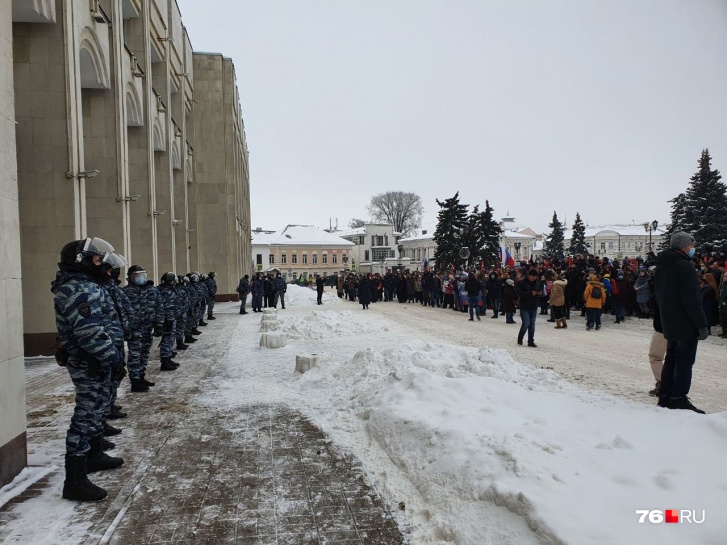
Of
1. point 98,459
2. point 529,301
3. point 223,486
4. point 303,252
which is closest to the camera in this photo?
Result: point 223,486

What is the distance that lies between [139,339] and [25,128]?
6.70 m

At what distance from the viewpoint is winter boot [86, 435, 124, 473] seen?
4941 mm

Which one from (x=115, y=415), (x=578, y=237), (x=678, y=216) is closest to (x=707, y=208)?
→ (x=678, y=216)

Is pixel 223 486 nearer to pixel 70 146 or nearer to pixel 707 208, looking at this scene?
pixel 70 146

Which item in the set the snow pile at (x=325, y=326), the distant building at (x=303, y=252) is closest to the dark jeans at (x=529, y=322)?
the snow pile at (x=325, y=326)

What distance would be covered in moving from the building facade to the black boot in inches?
23.5

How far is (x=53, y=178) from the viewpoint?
11742 millimetres

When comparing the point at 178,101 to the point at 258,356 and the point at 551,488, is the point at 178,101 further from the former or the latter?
the point at 551,488

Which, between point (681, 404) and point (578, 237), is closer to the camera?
point (681, 404)

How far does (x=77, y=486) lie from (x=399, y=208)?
317ft

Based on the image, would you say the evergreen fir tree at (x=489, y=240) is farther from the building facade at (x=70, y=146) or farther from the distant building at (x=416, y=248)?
the distant building at (x=416, y=248)

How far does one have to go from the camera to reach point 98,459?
496cm

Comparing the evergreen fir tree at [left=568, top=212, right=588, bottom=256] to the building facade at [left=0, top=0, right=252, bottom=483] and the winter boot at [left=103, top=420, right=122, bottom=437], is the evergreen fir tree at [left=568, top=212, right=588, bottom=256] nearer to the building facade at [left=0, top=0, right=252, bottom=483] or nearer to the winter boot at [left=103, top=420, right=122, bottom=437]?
the building facade at [left=0, top=0, right=252, bottom=483]

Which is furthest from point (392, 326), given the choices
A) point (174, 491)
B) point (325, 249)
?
point (325, 249)
